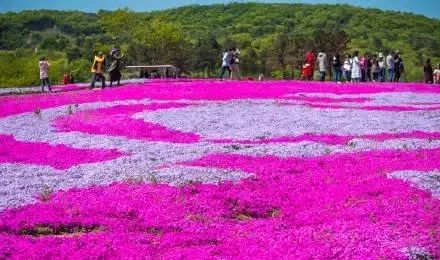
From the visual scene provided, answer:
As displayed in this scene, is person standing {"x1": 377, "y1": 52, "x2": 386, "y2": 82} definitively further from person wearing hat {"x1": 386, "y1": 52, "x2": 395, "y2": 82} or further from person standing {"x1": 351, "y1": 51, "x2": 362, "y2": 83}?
person standing {"x1": 351, "y1": 51, "x2": 362, "y2": 83}

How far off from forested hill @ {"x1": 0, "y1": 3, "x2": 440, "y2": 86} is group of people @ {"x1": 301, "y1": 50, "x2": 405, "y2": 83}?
34.5 m

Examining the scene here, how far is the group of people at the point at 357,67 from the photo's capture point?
48.2 m

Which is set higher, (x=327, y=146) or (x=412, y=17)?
(x=412, y=17)

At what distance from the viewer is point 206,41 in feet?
379

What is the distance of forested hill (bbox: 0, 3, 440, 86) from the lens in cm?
9131

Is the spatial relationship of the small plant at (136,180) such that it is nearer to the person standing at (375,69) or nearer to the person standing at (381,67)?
the person standing at (381,67)

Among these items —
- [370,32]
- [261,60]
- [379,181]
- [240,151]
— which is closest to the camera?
[379,181]

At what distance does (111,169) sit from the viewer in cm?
1745

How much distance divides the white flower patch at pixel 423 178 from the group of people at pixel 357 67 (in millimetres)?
32309

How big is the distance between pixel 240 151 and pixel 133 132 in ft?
19.7

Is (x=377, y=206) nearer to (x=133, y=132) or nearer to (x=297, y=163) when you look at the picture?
(x=297, y=163)

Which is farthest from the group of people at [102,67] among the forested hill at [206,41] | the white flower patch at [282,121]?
the forested hill at [206,41]

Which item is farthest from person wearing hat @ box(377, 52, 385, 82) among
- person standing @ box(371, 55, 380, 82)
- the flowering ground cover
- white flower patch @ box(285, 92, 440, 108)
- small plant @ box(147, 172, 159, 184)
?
small plant @ box(147, 172, 159, 184)

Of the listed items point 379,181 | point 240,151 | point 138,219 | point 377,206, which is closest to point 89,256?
point 138,219
